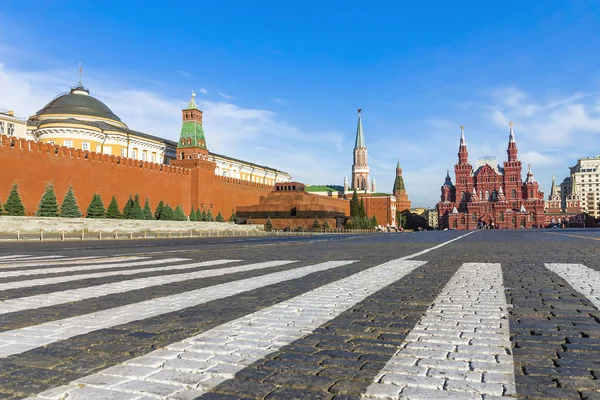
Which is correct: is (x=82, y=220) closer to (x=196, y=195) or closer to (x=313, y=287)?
(x=196, y=195)

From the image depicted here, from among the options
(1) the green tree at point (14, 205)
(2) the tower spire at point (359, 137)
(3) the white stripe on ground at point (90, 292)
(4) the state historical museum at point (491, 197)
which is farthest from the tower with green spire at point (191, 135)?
(2) the tower spire at point (359, 137)

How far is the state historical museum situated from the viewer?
10212 cm

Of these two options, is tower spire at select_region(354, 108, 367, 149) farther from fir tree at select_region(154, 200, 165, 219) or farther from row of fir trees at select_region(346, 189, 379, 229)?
fir tree at select_region(154, 200, 165, 219)

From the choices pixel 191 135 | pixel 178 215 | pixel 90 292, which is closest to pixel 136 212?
pixel 178 215

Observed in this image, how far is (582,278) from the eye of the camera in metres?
6.84

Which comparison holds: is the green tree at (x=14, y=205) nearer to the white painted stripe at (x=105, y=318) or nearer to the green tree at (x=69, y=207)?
the green tree at (x=69, y=207)

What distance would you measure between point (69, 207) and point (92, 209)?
2384mm

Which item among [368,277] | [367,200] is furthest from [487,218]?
[368,277]

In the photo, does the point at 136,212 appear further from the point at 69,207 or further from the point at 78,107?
the point at 78,107

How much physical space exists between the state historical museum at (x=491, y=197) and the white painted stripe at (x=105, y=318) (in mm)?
105106

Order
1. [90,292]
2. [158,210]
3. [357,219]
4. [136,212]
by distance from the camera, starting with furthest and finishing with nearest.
→ [357,219], [158,210], [136,212], [90,292]

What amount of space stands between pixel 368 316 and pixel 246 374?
1.79 meters

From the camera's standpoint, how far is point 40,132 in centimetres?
5272

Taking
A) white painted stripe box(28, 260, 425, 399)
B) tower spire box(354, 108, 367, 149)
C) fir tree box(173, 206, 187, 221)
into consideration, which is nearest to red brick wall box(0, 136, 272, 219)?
fir tree box(173, 206, 187, 221)
